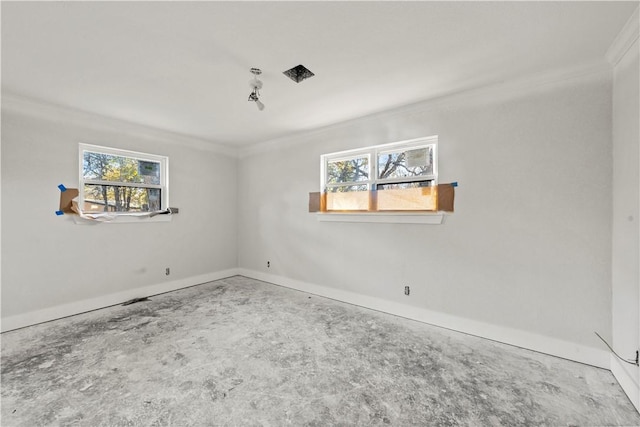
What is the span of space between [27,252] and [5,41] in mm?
2240

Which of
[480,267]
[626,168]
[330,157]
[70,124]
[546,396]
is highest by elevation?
[70,124]

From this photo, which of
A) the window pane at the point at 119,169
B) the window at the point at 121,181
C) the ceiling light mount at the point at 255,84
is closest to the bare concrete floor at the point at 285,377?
the window at the point at 121,181

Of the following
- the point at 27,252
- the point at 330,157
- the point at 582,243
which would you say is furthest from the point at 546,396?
the point at 27,252

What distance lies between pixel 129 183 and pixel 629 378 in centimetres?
564

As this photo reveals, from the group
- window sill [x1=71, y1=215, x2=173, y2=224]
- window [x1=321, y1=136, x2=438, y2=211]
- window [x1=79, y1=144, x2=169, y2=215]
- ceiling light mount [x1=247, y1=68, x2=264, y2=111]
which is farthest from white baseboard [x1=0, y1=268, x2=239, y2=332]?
ceiling light mount [x1=247, y1=68, x2=264, y2=111]

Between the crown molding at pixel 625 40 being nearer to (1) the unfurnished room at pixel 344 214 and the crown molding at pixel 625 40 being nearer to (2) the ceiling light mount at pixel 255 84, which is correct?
(1) the unfurnished room at pixel 344 214

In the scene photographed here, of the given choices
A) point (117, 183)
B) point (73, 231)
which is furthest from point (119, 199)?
point (73, 231)

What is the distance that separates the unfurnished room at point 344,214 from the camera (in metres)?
1.69

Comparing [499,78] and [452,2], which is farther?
[499,78]

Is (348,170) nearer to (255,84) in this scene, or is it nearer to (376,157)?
(376,157)

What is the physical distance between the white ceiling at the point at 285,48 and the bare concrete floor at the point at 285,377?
99.4 inches

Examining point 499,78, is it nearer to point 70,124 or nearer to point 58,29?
point 58,29

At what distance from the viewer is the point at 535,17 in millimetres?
1649

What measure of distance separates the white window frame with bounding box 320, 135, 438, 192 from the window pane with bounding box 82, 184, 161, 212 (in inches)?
108
